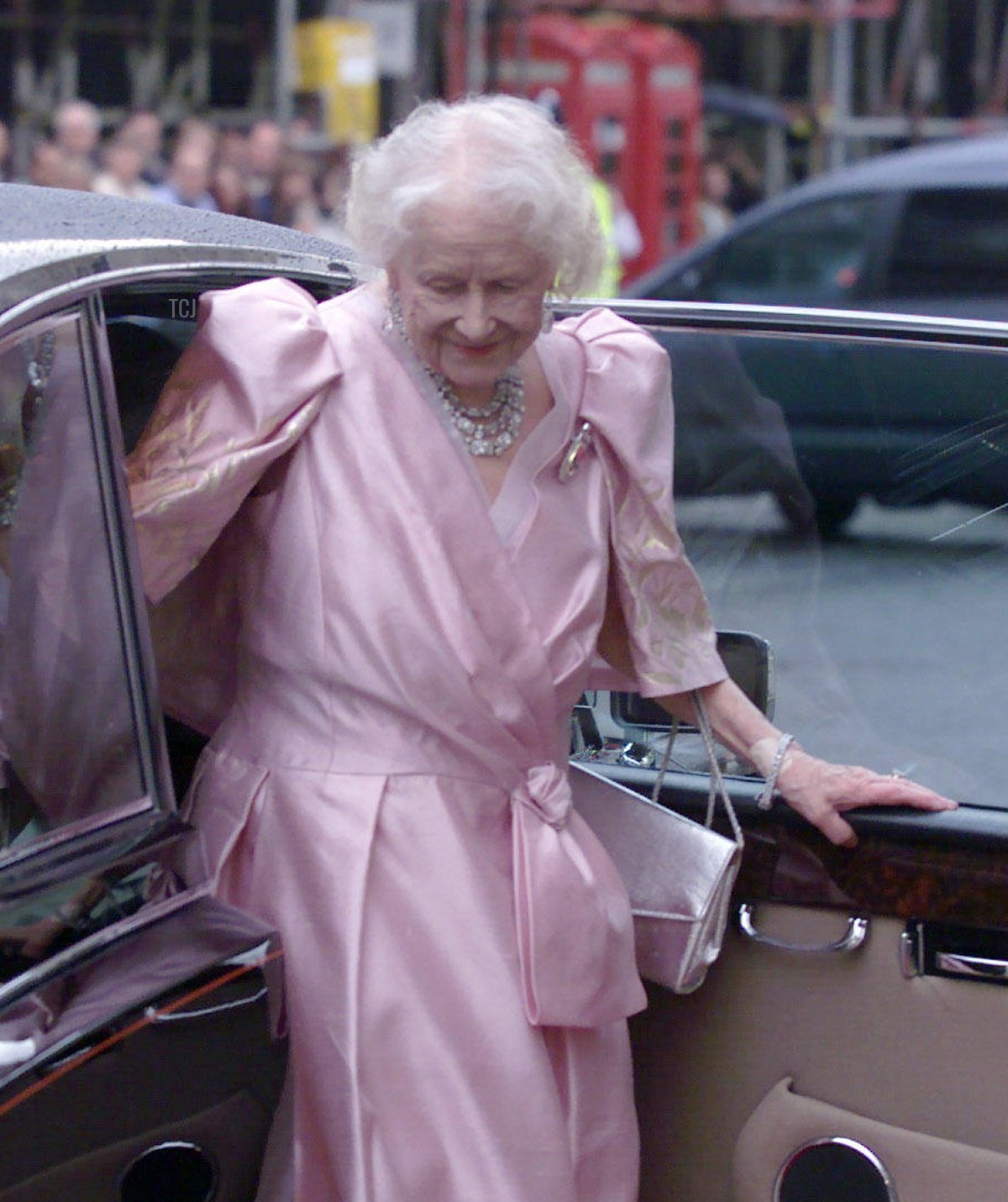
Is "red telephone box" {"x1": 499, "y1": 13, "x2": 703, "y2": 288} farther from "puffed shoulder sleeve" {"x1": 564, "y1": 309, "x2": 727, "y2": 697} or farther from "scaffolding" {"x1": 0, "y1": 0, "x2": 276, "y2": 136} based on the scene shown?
"puffed shoulder sleeve" {"x1": 564, "y1": 309, "x2": 727, "y2": 697}

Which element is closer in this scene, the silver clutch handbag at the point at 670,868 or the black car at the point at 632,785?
the black car at the point at 632,785

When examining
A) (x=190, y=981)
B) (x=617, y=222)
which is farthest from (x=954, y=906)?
(x=617, y=222)

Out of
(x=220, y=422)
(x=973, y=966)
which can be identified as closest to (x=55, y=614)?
(x=220, y=422)

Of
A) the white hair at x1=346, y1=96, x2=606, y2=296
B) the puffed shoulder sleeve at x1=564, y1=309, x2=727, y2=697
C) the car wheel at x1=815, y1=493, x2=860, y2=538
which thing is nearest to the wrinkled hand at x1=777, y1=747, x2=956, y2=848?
the puffed shoulder sleeve at x1=564, y1=309, x2=727, y2=697

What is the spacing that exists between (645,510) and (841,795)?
0.37 meters

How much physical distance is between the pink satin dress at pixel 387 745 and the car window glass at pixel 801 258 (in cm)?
622

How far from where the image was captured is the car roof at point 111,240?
177cm

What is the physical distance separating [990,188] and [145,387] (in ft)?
20.3

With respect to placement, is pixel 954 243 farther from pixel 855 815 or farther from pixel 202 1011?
pixel 202 1011

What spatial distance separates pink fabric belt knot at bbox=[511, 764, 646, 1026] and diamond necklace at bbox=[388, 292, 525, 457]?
0.33 meters

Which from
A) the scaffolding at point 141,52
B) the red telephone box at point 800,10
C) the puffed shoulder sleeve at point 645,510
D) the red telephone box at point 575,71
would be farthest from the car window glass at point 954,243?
the red telephone box at point 800,10

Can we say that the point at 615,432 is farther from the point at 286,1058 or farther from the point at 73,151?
the point at 73,151

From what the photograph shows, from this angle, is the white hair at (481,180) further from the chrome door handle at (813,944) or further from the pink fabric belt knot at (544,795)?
the chrome door handle at (813,944)

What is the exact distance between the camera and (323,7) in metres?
13.8
